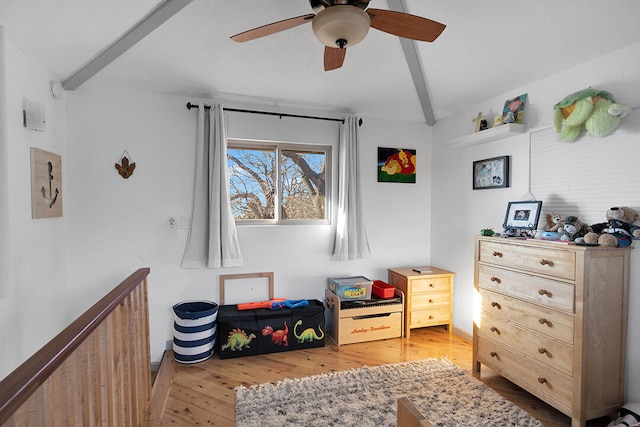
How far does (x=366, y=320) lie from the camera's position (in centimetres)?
316

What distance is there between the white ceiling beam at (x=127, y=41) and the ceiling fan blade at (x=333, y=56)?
92cm

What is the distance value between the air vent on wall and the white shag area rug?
222cm

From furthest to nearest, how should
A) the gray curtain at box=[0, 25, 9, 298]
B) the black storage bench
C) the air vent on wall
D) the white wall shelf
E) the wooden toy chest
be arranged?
the wooden toy chest
the black storage bench
the white wall shelf
the air vent on wall
the gray curtain at box=[0, 25, 9, 298]

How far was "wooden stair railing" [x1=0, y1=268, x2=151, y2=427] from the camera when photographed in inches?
32.9

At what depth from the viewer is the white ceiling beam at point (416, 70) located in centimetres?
217

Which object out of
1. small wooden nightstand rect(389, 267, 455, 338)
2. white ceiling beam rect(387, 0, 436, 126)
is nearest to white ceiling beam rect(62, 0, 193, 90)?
white ceiling beam rect(387, 0, 436, 126)

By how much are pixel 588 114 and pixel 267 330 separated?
2.84m

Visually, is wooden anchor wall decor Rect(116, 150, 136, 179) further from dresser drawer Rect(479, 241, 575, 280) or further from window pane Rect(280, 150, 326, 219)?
dresser drawer Rect(479, 241, 575, 280)

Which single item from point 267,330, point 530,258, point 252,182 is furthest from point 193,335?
point 530,258

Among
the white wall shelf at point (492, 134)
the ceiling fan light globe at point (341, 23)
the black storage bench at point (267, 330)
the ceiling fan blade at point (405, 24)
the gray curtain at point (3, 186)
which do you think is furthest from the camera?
the black storage bench at point (267, 330)

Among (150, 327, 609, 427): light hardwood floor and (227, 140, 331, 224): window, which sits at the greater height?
(227, 140, 331, 224): window

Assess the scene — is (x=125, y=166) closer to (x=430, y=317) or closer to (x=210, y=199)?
(x=210, y=199)

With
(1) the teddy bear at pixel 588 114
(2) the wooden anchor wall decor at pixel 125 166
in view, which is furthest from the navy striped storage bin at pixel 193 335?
(1) the teddy bear at pixel 588 114

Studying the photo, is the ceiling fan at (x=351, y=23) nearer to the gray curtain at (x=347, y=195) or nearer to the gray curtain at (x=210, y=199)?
the gray curtain at (x=210, y=199)
